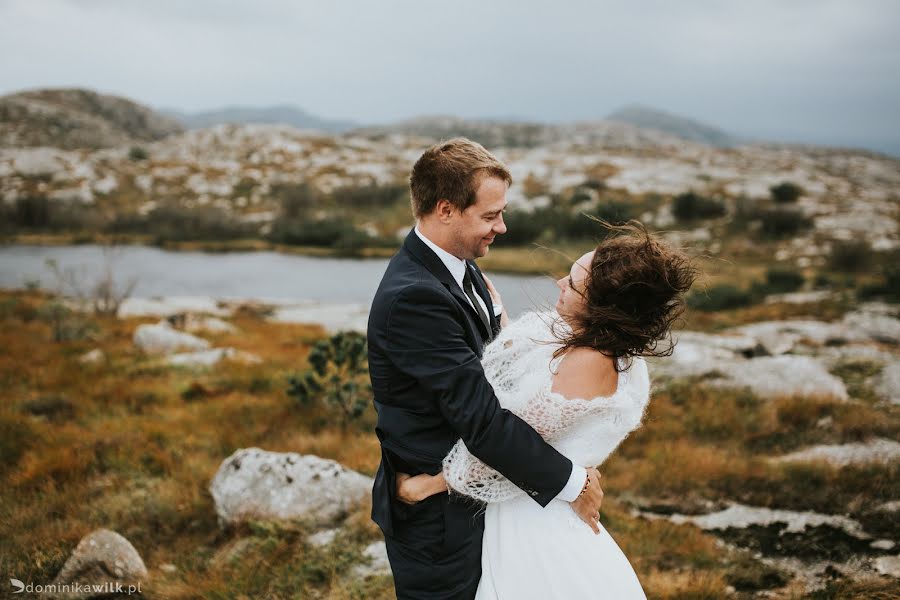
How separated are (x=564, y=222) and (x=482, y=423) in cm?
3324

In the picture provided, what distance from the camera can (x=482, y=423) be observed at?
1.85 meters

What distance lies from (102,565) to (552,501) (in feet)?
11.8

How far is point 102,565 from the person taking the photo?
3.84 meters

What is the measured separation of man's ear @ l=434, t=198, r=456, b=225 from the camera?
220cm

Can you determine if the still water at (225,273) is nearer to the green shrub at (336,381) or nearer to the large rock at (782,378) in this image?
the large rock at (782,378)

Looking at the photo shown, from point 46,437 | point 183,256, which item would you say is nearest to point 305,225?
point 183,256

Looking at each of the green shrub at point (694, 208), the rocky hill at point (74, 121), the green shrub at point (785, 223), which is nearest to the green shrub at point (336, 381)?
the green shrub at point (785, 223)

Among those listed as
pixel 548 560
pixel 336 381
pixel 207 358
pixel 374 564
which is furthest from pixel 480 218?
pixel 207 358

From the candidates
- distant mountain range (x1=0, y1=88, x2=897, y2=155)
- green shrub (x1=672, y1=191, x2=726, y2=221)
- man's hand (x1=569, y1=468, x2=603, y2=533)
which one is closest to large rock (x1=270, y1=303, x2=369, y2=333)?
man's hand (x1=569, y1=468, x2=603, y2=533)

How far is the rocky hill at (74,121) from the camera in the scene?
8286 centimetres

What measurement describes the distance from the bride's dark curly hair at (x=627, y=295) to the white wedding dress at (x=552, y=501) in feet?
0.46

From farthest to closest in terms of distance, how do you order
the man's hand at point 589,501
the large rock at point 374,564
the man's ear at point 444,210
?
the large rock at point 374,564 → the man's ear at point 444,210 → the man's hand at point 589,501

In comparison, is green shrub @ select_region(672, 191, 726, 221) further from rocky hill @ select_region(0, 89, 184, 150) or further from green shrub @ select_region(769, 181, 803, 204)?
rocky hill @ select_region(0, 89, 184, 150)

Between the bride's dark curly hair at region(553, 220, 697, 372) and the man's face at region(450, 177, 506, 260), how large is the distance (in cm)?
46
